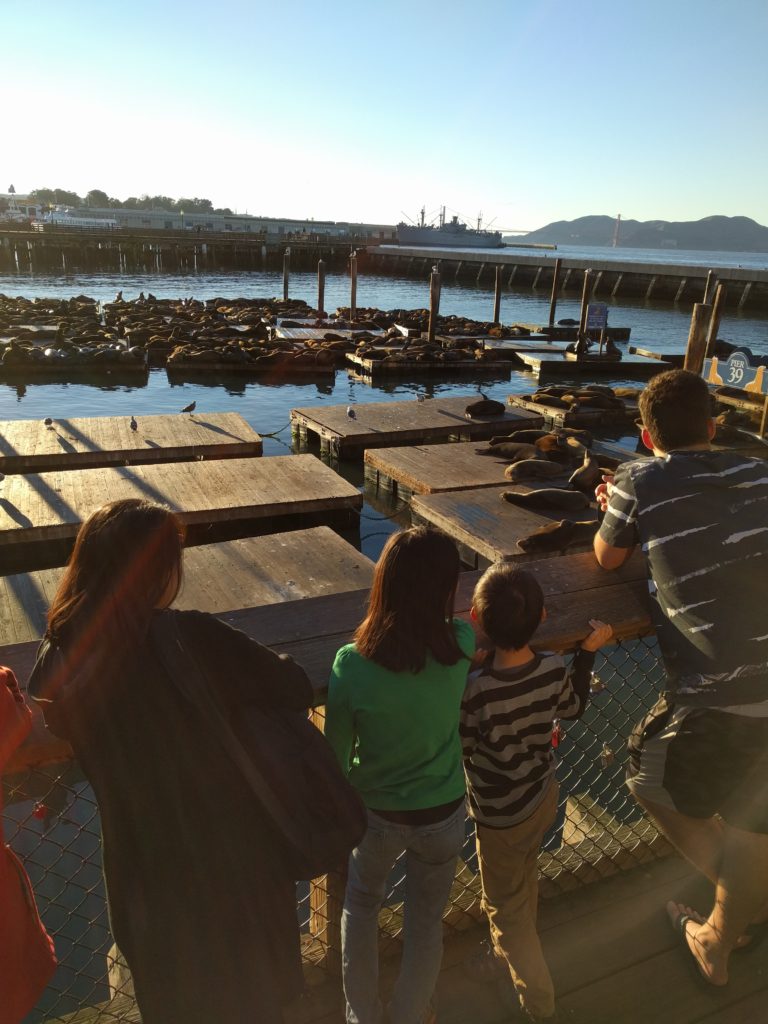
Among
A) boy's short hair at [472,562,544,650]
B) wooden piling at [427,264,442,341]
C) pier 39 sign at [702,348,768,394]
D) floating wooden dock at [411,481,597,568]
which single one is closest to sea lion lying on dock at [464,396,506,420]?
pier 39 sign at [702,348,768,394]

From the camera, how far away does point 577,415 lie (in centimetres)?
1645

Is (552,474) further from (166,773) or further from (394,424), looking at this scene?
(166,773)

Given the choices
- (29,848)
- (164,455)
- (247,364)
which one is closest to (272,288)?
(247,364)

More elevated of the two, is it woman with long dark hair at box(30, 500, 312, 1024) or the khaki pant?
woman with long dark hair at box(30, 500, 312, 1024)

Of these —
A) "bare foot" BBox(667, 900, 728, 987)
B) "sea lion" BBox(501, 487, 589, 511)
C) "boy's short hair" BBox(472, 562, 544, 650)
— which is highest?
"boy's short hair" BBox(472, 562, 544, 650)

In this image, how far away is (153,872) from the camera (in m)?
1.51

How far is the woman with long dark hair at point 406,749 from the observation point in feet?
6.32

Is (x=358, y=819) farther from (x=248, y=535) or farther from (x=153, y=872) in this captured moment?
(x=248, y=535)

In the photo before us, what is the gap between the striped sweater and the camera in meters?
2.20

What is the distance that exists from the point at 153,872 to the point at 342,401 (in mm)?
19066

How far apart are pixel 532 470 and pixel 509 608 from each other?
9273 millimetres

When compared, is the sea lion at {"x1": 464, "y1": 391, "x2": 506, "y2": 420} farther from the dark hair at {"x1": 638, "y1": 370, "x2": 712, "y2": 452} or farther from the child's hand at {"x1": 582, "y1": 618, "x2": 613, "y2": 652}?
the child's hand at {"x1": 582, "y1": 618, "x2": 613, "y2": 652}

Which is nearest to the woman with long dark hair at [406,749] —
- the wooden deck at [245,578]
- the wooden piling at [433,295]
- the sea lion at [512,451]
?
the wooden deck at [245,578]

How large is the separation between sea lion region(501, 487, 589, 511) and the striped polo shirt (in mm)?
7659
